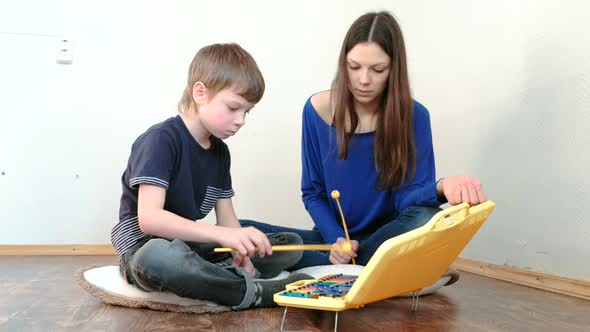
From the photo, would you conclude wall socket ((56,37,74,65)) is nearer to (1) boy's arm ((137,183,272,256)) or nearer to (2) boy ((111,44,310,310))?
(2) boy ((111,44,310,310))

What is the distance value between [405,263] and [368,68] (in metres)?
0.55

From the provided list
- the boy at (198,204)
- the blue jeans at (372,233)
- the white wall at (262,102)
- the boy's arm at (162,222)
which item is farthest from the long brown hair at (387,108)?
the boy's arm at (162,222)

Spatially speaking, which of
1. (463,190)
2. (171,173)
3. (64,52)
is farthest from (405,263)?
(64,52)

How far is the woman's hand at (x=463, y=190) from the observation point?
3.50 feet

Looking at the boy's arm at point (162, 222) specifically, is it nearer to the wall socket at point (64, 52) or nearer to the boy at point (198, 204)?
the boy at point (198, 204)

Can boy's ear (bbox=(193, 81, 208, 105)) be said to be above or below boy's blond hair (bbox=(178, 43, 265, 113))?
below

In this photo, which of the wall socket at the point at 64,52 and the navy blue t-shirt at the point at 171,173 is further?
the wall socket at the point at 64,52

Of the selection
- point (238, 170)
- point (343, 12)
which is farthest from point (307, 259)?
point (343, 12)

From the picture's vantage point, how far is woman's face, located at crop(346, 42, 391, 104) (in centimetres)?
135

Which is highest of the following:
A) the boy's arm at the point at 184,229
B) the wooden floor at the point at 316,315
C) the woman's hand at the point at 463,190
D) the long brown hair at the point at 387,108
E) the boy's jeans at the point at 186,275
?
the long brown hair at the point at 387,108

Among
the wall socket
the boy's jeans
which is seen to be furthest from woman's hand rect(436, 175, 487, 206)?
the wall socket

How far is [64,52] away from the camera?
2.00m

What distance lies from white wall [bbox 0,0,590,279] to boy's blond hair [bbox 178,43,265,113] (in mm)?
754

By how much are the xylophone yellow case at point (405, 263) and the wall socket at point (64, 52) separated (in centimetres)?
132
